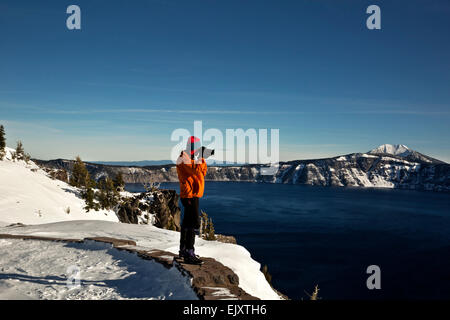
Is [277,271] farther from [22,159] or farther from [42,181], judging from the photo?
[22,159]

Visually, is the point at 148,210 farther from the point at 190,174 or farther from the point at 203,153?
the point at 203,153

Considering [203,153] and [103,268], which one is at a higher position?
[203,153]

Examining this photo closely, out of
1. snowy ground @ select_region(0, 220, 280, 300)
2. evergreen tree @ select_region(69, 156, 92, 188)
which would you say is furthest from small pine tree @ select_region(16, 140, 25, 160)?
snowy ground @ select_region(0, 220, 280, 300)

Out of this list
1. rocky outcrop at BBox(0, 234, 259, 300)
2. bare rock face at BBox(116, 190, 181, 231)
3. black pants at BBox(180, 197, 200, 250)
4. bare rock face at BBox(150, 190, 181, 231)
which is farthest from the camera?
bare rock face at BBox(150, 190, 181, 231)

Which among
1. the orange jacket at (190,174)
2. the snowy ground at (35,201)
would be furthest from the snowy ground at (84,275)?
the snowy ground at (35,201)

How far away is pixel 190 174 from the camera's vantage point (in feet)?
17.9

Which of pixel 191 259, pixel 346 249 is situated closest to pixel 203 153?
pixel 191 259

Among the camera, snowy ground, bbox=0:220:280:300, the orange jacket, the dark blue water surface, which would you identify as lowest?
the dark blue water surface

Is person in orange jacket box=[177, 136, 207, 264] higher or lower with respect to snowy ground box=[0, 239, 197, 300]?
higher

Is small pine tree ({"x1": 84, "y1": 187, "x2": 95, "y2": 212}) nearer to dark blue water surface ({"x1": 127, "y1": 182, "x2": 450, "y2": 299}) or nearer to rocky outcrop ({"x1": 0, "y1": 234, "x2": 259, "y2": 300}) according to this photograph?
rocky outcrop ({"x1": 0, "y1": 234, "x2": 259, "y2": 300})

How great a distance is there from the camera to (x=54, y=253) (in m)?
6.45

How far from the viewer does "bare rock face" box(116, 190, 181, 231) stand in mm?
27450

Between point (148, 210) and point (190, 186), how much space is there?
84.0 feet

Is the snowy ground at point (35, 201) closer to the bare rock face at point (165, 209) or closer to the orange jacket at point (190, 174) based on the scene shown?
the bare rock face at point (165, 209)
